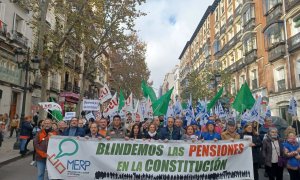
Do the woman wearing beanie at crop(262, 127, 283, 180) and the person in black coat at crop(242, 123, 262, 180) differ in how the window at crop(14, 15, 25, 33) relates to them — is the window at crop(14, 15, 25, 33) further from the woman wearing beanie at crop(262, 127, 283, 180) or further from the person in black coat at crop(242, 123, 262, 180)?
the woman wearing beanie at crop(262, 127, 283, 180)

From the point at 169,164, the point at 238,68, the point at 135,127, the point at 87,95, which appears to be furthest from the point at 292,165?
the point at 87,95

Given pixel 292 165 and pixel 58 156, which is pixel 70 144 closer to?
pixel 58 156

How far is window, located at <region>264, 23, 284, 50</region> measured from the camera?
25.4m

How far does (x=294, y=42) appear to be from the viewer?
23469 mm

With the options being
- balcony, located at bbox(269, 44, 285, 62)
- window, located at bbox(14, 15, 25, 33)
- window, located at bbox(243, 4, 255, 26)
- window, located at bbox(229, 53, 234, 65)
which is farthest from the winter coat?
window, located at bbox(229, 53, 234, 65)

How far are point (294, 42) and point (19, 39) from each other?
21.0m

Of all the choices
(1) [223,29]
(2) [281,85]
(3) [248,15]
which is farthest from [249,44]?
(1) [223,29]

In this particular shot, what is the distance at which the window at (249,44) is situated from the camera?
30.7m

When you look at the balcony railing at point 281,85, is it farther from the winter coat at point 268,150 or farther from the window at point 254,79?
the winter coat at point 268,150

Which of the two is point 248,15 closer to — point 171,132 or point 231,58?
point 231,58

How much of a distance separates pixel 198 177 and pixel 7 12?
20829mm

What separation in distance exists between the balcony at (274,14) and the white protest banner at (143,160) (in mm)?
22270

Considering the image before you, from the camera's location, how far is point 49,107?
456 inches

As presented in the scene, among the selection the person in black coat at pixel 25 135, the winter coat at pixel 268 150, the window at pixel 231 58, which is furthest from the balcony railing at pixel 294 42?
the person in black coat at pixel 25 135
